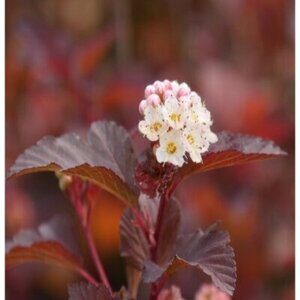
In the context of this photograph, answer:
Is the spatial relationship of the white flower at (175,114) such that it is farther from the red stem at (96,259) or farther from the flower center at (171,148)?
the red stem at (96,259)

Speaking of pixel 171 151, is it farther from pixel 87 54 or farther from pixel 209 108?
pixel 209 108

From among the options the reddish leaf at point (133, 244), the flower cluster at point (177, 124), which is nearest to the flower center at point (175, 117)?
the flower cluster at point (177, 124)

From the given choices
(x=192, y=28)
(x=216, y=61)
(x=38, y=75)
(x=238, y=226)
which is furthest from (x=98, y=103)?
(x=192, y=28)

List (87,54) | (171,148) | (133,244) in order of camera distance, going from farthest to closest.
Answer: (87,54) < (133,244) < (171,148)

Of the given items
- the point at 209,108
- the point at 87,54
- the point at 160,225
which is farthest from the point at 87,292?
the point at 209,108

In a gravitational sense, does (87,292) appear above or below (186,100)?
below

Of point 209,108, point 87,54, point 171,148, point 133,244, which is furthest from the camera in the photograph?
point 209,108

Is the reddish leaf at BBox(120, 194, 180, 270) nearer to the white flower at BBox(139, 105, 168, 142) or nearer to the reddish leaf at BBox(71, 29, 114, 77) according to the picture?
the white flower at BBox(139, 105, 168, 142)

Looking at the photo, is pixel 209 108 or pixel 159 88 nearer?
pixel 159 88
